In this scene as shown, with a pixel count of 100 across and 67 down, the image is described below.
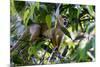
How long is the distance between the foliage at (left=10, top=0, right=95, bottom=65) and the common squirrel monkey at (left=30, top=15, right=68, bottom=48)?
0.09 feet

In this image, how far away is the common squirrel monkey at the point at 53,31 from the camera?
1.38m

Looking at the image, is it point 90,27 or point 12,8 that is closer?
point 12,8

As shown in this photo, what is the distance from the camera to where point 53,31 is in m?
1.42

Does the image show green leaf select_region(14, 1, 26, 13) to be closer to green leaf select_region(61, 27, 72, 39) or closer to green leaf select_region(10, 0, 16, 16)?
green leaf select_region(10, 0, 16, 16)

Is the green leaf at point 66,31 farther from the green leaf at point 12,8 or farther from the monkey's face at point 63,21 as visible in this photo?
the green leaf at point 12,8

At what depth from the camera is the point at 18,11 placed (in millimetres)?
1342

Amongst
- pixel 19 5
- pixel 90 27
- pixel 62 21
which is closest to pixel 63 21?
pixel 62 21

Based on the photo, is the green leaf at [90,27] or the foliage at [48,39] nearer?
the foliage at [48,39]

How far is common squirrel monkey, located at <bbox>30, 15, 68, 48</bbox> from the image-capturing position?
1.38 meters

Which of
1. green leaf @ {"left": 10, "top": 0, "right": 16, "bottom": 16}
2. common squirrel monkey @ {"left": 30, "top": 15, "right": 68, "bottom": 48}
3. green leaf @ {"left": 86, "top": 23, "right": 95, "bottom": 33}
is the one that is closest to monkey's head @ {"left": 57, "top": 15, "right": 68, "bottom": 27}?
common squirrel monkey @ {"left": 30, "top": 15, "right": 68, "bottom": 48}

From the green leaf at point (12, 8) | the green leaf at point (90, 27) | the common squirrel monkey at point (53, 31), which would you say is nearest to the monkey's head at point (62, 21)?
the common squirrel monkey at point (53, 31)

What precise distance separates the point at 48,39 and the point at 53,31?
0.07 metres

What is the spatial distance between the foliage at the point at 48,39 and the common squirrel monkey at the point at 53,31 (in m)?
0.03

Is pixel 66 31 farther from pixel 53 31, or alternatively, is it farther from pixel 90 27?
pixel 90 27
